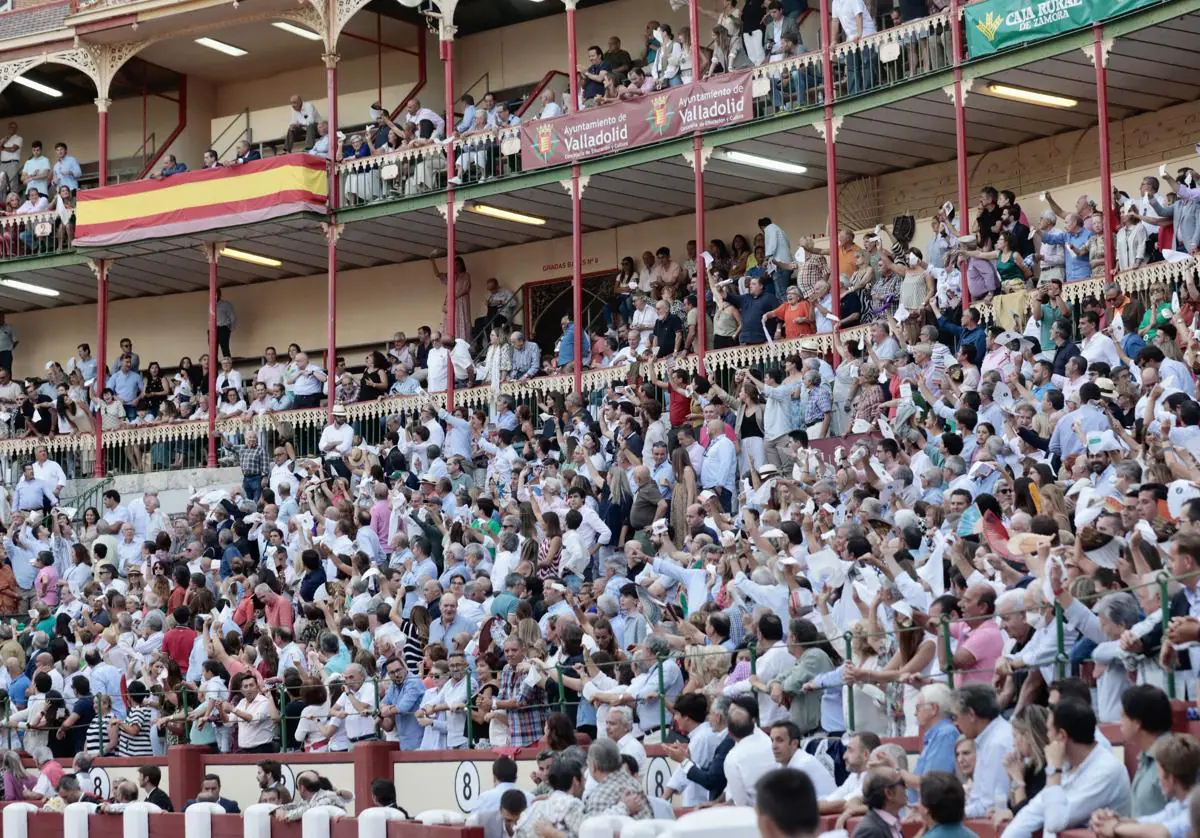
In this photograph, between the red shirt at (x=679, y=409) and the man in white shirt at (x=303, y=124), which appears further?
the man in white shirt at (x=303, y=124)

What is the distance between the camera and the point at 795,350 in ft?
75.6

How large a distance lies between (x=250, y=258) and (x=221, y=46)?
376cm

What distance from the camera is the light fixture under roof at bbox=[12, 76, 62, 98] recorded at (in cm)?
3488

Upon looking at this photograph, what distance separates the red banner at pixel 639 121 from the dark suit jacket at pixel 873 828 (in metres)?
17.2

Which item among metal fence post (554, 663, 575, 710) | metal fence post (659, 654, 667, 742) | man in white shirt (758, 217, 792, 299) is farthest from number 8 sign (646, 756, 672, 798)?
man in white shirt (758, 217, 792, 299)

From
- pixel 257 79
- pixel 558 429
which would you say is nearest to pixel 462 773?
pixel 558 429

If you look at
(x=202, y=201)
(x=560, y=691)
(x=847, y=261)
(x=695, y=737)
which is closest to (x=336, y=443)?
(x=202, y=201)

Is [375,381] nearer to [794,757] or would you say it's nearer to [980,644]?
[980,644]

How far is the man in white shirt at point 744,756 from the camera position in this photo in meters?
10.4

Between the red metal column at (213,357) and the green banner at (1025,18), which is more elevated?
the green banner at (1025,18)

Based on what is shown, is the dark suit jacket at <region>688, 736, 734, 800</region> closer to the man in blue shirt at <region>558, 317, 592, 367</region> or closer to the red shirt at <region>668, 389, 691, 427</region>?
the red shirt at <region>668, 389, 691, 427</region>

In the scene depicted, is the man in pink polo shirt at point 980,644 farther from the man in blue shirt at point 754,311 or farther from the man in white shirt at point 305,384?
the man in white shirt at point 305,384

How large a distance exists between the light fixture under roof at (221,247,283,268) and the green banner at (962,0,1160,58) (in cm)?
1397

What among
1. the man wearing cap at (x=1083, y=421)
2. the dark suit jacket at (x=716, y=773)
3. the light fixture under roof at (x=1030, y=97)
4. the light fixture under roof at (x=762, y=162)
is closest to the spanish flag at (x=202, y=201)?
the light fixture under roof at (x=762, y=162)
